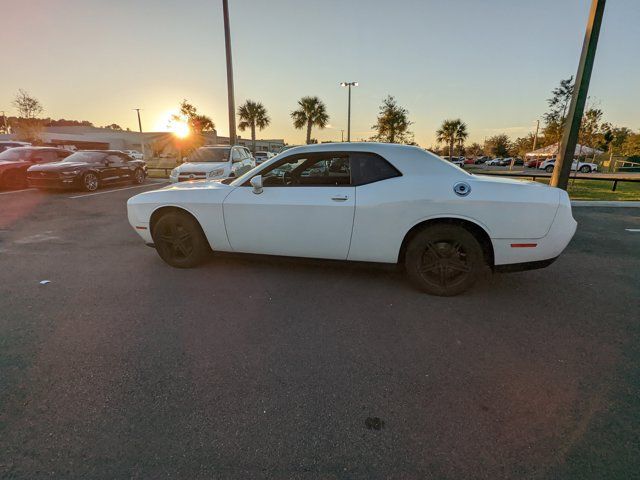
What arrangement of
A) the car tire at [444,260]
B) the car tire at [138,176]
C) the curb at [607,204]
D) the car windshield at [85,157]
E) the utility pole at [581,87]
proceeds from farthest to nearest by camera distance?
the car tire at [138,176] → the car windshield at [85,157] → the curb at [607,204] → the utility pole at [581,87] → the car tire at [444,260]

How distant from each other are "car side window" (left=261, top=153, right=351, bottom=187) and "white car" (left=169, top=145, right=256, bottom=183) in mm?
5559

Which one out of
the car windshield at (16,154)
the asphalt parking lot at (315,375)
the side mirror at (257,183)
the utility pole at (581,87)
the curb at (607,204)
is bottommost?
the asphalt parking lot at (315,375)

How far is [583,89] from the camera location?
6.88 m

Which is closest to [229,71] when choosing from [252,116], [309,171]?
[309,171]

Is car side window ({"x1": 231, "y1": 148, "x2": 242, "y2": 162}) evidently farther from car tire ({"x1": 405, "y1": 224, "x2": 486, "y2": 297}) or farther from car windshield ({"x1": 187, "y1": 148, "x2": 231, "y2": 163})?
car tire ({"x1": 405, "y1": 224, "x2": 486, "y2": 297})

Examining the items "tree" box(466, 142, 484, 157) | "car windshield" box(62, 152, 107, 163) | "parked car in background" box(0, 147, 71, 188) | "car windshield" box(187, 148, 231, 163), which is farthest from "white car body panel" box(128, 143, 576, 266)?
"tree" box(466, 142, 484, 157)

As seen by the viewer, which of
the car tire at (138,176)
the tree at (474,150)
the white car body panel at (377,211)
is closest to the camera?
the white car body panel at (377,211)

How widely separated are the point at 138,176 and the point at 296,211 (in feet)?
41.7

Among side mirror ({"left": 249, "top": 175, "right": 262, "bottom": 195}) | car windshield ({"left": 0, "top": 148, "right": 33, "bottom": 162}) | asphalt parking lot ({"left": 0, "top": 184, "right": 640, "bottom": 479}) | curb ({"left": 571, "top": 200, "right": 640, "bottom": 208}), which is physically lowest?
asphalt parking lot ({"left": 0, "top": 184, "right": 640, "bottom": 479})

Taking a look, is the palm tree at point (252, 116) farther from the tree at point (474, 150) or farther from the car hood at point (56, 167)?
the tree at point (474, 150)

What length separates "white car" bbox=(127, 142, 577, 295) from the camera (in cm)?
316

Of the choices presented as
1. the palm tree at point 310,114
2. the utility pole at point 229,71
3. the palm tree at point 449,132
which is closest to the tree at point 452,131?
the palm tree at point 449,132

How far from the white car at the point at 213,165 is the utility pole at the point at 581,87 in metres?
8.52

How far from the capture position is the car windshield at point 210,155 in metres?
10.8
